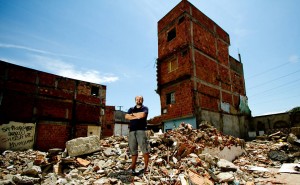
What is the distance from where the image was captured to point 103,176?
4219 millimetres

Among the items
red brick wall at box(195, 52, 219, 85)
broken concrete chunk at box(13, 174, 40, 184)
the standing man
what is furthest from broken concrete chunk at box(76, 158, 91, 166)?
red brick wall at box(195, 52, 219, 85)

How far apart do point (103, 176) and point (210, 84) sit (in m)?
12.2

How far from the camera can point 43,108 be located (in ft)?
38.8

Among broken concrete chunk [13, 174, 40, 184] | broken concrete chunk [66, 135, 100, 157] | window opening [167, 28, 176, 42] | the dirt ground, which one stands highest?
window opening [167, 28, 176, 42]

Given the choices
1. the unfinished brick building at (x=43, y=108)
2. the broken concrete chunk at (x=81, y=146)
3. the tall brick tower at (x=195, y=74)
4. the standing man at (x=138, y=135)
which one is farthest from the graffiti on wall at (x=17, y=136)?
the standing man at (x=138, y=135)

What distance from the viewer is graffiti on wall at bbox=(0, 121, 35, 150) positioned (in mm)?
9938

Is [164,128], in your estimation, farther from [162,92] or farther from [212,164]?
[212,164]

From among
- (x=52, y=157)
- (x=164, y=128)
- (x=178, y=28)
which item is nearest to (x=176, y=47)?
(x=178, y=28)

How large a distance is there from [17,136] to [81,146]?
743 centimetres

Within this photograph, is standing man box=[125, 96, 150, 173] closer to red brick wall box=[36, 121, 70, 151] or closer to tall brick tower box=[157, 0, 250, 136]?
tall brick tower box=[157, 0, 250, 136]

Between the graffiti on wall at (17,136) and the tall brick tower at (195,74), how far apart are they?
916cm

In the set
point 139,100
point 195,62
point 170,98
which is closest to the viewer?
point 139,100

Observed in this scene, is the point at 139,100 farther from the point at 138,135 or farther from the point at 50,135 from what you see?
the point at 50,135

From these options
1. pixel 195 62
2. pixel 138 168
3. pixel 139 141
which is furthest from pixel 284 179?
pixel 195 62
